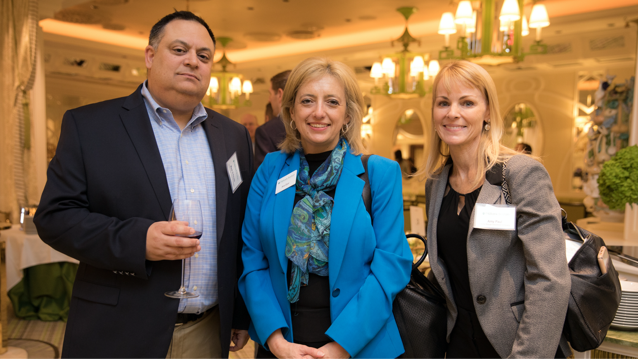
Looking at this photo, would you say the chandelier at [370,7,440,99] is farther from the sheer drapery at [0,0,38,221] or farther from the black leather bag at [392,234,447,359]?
the black leather bag at [392,234,447,359]

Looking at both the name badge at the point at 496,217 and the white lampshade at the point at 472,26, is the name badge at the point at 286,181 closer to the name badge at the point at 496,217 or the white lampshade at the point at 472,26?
the name badge at the point at 496,217

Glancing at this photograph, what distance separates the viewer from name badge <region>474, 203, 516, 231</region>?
1.43 metres

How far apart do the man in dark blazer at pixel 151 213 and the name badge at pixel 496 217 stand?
90 centimetres

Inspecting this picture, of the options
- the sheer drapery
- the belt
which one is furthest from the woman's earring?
the sheer drapery

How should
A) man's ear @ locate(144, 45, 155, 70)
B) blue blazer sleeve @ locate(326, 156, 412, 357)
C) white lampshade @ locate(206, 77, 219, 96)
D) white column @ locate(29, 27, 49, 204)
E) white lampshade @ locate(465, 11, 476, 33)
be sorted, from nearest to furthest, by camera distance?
blue blazer sleeve @ locate(326, 156, 412, 357), man's ear @ locate(144, 45, 155, 70), white lampshade @ locate(465, 11, 476, 33), white column @ locate(29, 27, 49, 204), white lampshade @ locate(206, 77, 219, 96)

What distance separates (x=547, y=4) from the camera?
6895 millimetres

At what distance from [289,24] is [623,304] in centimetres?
744

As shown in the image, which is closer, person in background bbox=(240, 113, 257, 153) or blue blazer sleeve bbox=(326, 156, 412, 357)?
blue blazer sleeve bbox=(326, 156, 412, 357)

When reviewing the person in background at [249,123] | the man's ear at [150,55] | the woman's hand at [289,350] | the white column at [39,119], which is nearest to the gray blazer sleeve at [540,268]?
the woman's hand at [289,350]

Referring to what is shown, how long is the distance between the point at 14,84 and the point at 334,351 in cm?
544

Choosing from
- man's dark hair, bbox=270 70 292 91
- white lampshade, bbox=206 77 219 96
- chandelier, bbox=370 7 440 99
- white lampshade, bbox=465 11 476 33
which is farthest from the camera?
white lampshade, bbox=206 77 219 96

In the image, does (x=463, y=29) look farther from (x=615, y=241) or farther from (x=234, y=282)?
(x=234, y=282)

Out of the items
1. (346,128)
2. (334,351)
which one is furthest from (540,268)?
(346,128)

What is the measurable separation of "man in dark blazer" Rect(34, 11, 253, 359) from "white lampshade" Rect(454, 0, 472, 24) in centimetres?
295
